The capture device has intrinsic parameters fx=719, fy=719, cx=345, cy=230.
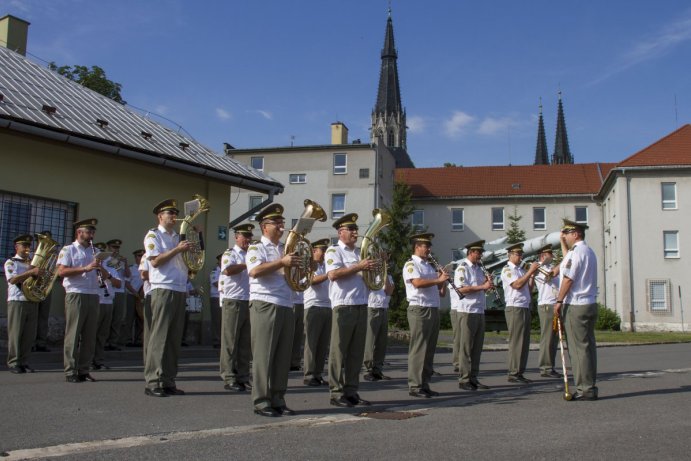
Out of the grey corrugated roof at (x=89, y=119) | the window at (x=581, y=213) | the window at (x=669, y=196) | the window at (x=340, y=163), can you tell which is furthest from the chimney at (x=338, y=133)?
the grey corrugated roof at (x=89, y=119)

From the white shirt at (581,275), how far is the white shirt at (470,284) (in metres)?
1.65

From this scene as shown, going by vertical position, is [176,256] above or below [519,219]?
below

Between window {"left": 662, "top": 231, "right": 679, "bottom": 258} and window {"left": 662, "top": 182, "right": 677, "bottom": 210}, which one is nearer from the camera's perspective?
window {"left": 662, "top": 231, "right": 679, "bottom": 258}

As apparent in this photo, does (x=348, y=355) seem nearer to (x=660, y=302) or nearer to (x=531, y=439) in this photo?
(x=531, y=439)

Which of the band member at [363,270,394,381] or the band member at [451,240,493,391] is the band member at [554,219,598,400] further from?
the band member at [363,270,394,381]

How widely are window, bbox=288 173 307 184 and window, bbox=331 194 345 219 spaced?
9.21 ft

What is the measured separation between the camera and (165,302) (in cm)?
898

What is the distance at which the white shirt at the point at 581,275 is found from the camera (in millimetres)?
9180

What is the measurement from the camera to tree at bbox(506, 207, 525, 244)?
50.9 meters

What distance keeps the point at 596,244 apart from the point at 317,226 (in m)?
22.8

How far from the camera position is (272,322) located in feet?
24.7

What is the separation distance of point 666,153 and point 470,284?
42.2 metres

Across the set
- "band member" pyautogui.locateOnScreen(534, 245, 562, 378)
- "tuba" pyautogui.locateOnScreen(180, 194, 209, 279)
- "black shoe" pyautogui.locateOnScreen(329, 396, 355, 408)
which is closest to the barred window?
"tuba" pyautogui.locateOnScreen(180, 194, 209, 279)

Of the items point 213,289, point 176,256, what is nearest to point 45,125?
point 213,289
